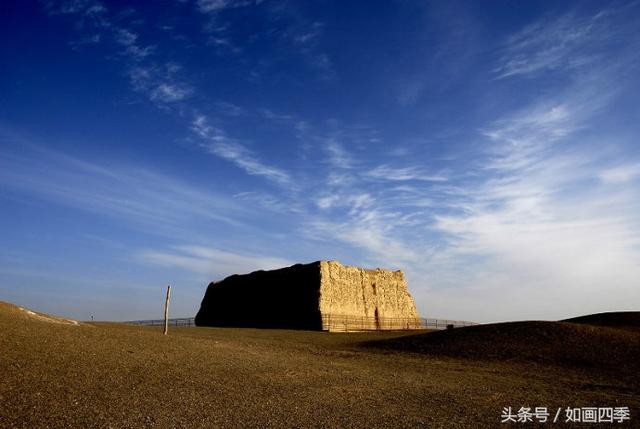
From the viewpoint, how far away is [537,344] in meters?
20.1

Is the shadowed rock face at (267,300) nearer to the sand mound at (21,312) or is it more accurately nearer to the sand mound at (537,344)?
the sand mound at (537,344)

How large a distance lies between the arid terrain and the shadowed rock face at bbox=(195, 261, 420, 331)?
2051cm

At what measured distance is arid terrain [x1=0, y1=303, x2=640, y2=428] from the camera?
27.6ft

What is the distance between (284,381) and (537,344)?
515 inches

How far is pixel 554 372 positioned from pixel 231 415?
1271cm

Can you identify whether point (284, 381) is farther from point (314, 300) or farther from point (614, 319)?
point (314, 300)

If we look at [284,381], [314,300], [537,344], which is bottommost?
[284,381]

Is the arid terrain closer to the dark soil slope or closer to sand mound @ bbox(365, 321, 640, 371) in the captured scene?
sand mound @ bbox(365, 321, 640, 371)

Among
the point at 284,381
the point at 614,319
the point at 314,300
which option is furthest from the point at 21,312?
the point at 614,319

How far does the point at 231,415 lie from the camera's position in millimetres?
8547

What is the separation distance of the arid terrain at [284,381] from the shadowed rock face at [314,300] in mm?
20510

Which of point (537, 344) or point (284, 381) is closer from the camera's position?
point (284, 381)

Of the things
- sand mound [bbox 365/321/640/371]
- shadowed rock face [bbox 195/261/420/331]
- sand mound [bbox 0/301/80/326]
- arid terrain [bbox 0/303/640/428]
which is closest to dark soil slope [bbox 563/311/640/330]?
sand mound [bbox 365/321/640/371]

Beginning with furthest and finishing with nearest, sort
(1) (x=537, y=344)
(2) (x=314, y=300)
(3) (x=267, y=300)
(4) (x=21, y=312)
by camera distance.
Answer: (3) (x=267, y=300)
(2) (x=314, y=300)
(1) (x=537, y=344)
(4) (x=21, y=312)
